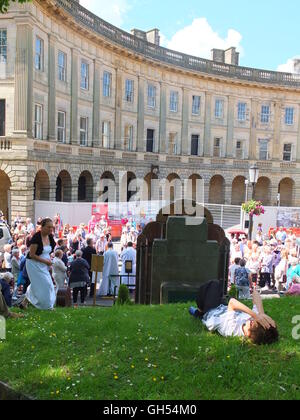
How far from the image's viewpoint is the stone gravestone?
1004 cm

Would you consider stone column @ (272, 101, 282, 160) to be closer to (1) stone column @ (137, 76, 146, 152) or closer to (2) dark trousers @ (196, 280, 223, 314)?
(1) stone column @ (137, 76, 146, 152)

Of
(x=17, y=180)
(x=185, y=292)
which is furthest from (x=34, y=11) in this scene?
(x=185, y=292)

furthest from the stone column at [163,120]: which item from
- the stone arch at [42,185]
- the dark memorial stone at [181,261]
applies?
the dark memorial stone at [181,261]

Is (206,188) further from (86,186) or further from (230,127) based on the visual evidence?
(86,186)

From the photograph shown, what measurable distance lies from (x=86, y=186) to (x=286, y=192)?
87.3 feet

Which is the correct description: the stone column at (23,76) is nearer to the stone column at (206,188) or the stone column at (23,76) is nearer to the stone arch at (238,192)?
the stone column at (206,188)

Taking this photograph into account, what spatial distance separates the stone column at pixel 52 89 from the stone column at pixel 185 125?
17.4m

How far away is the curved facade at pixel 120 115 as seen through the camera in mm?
26141

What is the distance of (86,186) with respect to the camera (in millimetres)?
35344

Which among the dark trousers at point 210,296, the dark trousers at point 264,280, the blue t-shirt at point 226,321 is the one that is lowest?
the dark trousers at point 264,280

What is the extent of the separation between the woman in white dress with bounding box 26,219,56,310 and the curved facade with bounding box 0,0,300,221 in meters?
18.5

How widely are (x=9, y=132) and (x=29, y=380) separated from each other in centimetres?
2295

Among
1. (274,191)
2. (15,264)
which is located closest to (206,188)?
(274,191)

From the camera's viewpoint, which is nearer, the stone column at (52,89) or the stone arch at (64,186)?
the stone column at (52,89)
